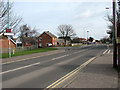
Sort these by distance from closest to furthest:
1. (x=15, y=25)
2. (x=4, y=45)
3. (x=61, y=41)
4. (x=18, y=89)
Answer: (x=18, y=89)
(x=15, y=25)
(x=4, y=45)
(x=61, y=41)

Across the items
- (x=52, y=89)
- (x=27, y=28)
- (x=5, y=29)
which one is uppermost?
(x=27, y=28)

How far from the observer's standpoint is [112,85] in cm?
550

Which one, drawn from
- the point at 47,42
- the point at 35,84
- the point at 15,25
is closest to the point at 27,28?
the point at 47,42

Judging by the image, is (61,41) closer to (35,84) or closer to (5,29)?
(5,29)

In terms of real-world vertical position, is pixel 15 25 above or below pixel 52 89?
above

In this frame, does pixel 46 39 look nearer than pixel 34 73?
No

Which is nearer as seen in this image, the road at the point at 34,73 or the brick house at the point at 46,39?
the road at the point at 34,73

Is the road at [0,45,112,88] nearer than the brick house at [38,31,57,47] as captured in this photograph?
Yes

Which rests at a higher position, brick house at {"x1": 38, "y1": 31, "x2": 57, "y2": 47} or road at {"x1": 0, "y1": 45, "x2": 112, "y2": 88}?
brick house at {"x1": 38, "y1": 31, "x2": 57, "y2": 47}

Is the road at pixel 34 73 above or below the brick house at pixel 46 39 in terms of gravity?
below

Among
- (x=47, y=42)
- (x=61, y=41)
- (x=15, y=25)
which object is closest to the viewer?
(x=15, y=25)

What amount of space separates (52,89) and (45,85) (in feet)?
2.01

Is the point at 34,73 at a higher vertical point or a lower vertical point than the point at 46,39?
lower

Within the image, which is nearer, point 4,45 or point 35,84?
point 35,84
